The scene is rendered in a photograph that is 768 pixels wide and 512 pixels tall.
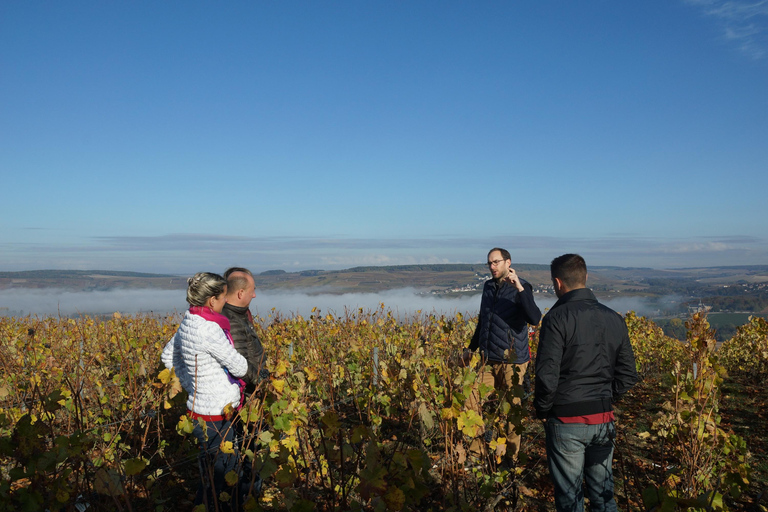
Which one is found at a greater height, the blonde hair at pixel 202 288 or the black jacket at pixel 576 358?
the blonde hair at pixel 202 288

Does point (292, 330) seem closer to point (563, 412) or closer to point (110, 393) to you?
point (110, 393)

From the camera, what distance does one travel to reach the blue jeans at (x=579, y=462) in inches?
92.0

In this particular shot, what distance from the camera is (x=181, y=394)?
3.49 meters

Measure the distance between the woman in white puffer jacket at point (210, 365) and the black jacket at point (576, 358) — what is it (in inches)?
63.0

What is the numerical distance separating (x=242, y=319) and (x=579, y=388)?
1.97 m

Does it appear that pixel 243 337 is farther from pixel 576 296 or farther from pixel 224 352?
pixel 576 296

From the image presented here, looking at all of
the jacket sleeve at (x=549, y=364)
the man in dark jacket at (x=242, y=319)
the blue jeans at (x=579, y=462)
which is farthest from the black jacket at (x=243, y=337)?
the blue jeans at (x=579, y=462)

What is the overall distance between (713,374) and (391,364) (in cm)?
266

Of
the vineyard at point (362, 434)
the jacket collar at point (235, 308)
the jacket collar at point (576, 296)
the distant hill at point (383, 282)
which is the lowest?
the distant hill at point (383, 282)

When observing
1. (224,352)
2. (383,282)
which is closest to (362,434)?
(224,352)

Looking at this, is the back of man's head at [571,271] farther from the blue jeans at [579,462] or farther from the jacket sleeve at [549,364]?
the blue jeans at [579,462]

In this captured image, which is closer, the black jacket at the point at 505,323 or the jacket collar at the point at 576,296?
the jacket collar at the point at 576,296

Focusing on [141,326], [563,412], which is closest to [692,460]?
[563,412]

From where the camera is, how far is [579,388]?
2.33 metres
